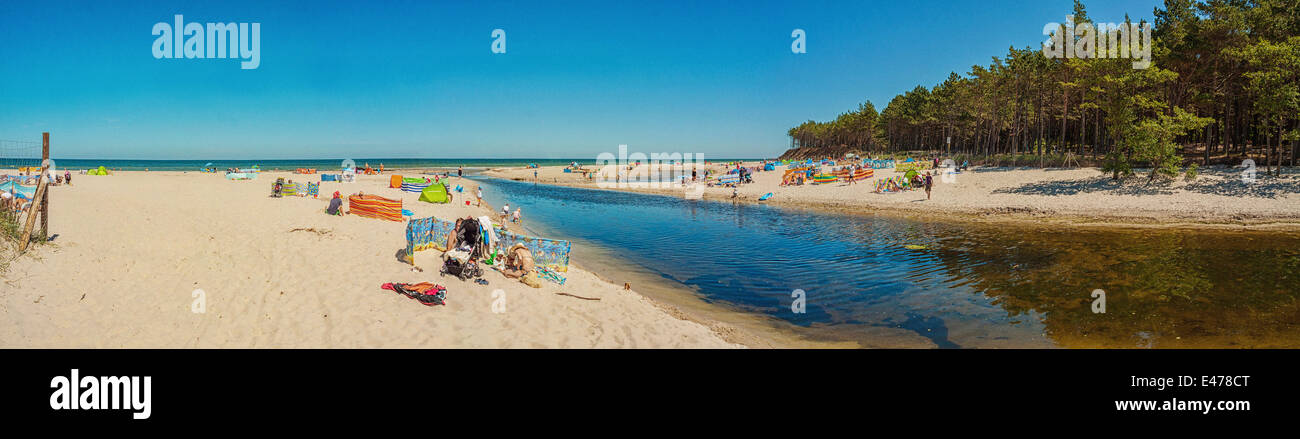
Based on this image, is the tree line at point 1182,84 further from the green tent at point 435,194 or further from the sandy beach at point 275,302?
the green tent at point 435,194

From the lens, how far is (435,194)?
29109mm

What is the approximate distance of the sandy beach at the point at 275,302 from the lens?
7215 mm

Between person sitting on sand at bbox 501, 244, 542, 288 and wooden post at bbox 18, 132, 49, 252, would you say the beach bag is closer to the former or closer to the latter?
person sitting on sand at bbox 501, 244, 542, 288

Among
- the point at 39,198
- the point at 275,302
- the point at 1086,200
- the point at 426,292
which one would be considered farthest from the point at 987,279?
the point at 39,198

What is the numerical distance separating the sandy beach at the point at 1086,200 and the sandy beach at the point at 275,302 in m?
22.9

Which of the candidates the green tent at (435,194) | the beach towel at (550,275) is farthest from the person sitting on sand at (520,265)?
the green tent at (435,194)

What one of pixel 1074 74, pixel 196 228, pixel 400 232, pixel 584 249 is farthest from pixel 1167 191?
pixel 196 228

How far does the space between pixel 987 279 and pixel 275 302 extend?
15.6 m

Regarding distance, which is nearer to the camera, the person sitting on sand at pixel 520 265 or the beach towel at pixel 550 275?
the person sitting on sand at pixel 520 265

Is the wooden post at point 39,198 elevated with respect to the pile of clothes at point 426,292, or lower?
elevated

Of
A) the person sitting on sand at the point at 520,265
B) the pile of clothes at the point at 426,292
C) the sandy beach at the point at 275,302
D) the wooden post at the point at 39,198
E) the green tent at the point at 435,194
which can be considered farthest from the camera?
the green tent at the point at 435,194

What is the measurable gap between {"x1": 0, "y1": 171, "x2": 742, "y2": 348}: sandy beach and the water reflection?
346cm

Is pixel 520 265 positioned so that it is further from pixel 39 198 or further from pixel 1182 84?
pixel 1182 84
